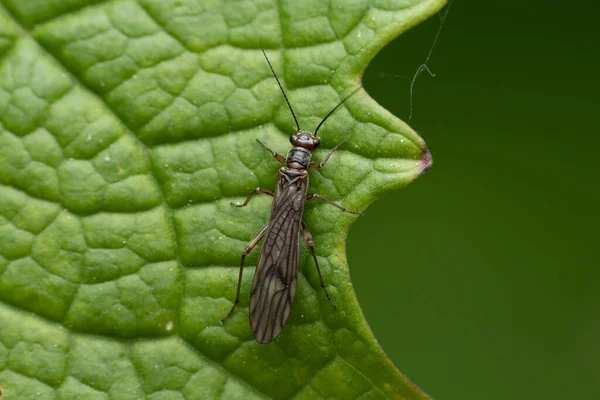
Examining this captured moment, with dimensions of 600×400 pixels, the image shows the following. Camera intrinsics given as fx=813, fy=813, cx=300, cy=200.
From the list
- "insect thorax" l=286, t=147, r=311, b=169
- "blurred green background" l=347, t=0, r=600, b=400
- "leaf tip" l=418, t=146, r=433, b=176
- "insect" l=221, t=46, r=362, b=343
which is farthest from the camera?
"blurred green background" l=347, t=0, r=600, b=400

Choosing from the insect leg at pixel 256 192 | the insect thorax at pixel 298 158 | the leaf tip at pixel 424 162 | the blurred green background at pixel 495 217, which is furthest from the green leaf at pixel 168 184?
the blurred green background at pixel 495 217

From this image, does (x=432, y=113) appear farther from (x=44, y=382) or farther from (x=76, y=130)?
(x=44, y=382)

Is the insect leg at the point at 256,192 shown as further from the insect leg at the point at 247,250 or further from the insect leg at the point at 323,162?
the insect leg at the point at 323,162

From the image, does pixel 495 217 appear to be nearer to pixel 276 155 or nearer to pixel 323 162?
pixel 323 162

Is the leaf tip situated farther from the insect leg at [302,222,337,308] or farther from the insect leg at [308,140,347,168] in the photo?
the insect leg at [302,222,337,308]

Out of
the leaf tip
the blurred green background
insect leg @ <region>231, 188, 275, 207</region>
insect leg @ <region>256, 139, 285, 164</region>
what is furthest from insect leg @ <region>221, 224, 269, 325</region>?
the leaf tip
